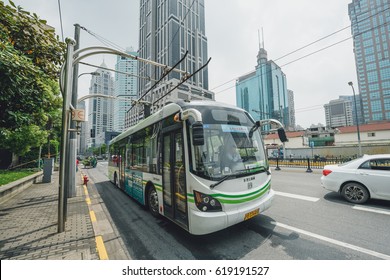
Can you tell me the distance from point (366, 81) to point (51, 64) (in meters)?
133

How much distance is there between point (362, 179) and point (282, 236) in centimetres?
378

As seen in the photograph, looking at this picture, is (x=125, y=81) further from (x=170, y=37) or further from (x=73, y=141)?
(x=73, y=141)

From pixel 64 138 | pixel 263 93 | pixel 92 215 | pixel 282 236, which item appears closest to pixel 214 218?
pixel 282 236

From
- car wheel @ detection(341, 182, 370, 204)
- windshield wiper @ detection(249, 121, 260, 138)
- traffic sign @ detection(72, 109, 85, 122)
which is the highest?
traffic sign @ detection(72, 109, 85, 122)

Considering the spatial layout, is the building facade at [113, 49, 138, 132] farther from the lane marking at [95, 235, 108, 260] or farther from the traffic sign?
the lane marking at [95, 235, 108, 260]

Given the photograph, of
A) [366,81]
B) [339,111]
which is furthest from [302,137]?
[339,111]

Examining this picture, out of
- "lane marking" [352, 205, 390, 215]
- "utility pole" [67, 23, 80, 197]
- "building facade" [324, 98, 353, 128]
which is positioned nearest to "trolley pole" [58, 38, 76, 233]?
"utility pole" [67, 23, 80, 197]

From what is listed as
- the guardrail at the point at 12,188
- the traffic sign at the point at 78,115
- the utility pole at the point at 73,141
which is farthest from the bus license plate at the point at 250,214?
the guardrail at the point at 12,188

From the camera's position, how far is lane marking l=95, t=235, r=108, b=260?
10.5ft

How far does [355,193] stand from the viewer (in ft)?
18.2

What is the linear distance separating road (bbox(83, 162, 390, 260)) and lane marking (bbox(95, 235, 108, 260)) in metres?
0.45

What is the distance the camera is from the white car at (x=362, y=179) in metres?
5.11

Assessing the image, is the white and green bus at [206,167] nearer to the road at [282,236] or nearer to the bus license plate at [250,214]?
the bus license plate at [250,214]

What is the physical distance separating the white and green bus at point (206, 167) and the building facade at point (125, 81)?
4.06 m
